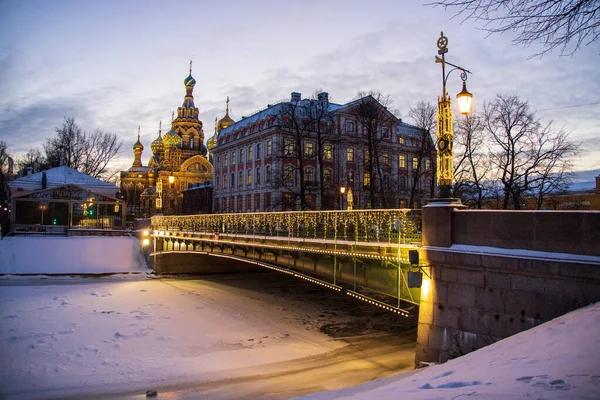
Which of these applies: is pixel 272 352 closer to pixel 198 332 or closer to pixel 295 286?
pixel 198 332

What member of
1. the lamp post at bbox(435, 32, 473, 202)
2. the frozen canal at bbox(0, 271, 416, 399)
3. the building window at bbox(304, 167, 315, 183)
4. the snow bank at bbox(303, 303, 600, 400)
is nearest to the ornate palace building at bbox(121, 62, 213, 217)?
the building window at bbox(304, 167, 315, 183)

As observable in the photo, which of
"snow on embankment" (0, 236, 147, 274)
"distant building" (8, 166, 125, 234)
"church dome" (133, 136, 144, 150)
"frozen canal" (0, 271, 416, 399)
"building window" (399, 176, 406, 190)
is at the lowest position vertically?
"frozen canal" (0, 271, 416, 399)

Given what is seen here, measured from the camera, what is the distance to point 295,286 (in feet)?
102

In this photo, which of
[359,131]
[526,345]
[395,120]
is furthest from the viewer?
[359,131]

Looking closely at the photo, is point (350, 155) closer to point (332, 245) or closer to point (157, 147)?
point (332, 245)

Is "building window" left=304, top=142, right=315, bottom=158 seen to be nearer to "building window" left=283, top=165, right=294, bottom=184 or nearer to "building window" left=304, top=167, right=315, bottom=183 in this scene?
"building window" left=304, top=167, right=315, bottom=183

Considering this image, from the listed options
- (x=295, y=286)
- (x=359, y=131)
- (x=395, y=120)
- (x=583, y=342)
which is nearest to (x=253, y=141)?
(x=359, y=131)

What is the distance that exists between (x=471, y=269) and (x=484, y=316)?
3.39 ft

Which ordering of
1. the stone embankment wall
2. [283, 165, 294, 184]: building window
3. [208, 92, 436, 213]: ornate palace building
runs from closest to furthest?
the stone embankment wall, [283, 165, 294, 184]: building window, [208, 92, 436, 213]: ornate palace building

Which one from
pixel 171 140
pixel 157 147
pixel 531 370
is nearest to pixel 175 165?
pixel 171 140

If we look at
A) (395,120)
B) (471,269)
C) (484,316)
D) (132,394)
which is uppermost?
(395,120)

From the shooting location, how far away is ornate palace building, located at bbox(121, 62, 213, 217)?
91875 millimetres

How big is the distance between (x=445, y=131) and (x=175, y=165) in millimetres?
91912

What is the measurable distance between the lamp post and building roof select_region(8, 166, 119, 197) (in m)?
46.0
